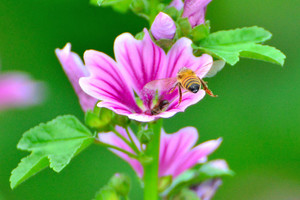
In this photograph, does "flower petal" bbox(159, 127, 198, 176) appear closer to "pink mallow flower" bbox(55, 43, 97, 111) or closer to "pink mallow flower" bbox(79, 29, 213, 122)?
"pink mallow flower" bbox(79, 29, 213, 122)

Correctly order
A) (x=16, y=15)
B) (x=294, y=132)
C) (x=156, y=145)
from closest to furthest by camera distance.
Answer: (x=156, y=145)
(x=294, y=132)
(x=16, y=15)

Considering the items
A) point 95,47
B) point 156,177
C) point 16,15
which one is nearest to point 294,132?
point 95,47

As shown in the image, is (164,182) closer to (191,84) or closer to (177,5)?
(191,84)

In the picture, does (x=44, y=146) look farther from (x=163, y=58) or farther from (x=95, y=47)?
(x=95, y=47)

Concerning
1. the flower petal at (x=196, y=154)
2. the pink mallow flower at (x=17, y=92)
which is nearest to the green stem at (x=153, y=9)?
the flower petal at (x=196, y=154)

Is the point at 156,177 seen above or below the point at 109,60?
below

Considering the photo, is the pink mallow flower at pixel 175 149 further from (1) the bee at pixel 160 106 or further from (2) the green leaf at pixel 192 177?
(1) the bee at pixel 160 106
